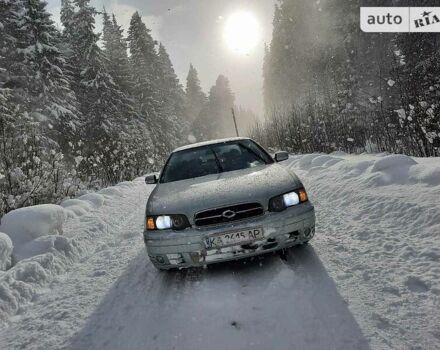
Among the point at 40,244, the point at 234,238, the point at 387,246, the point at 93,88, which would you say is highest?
the point at 93,88

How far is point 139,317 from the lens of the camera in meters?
3.39

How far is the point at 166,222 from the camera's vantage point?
3963 millimetres

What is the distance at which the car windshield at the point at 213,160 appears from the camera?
5184 mm

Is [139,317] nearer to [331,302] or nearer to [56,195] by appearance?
[331,302]

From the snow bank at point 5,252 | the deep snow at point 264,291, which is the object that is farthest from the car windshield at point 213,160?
the snow bank at point 5,252

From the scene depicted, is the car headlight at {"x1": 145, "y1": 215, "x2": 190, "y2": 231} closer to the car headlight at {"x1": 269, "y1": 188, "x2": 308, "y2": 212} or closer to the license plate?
the license plate

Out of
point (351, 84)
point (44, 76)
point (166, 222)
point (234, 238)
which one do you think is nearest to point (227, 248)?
point (234, 238)

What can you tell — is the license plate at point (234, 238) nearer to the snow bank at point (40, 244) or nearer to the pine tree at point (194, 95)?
the snow bank at point (40, 244)

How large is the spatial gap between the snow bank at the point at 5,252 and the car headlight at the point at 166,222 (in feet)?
7.87

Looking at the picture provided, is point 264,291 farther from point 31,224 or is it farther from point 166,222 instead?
point 31,224

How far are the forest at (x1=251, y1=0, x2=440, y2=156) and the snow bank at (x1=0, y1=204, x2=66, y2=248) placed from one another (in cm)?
788

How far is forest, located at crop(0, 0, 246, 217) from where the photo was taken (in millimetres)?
9008

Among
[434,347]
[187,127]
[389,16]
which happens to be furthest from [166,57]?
[434,347]

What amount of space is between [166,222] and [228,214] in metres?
0.71
